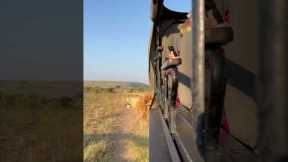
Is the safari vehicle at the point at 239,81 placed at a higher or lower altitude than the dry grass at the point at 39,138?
higher

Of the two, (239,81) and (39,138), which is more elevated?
(239,81)

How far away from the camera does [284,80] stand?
0.69 meters

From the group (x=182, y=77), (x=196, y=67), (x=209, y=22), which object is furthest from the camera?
(x=182, y=77)

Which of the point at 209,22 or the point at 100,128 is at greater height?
the point at 209,22

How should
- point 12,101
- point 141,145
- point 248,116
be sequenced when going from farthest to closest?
point 12,101 → point 141,145 → point 248,116

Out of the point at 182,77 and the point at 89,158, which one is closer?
the point at 182,77

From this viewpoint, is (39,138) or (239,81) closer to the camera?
(239,81)

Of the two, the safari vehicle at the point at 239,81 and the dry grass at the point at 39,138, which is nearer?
the safari vehicle at the point at 239,81

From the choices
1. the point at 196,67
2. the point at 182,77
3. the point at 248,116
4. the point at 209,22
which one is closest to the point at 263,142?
the point at 196,67

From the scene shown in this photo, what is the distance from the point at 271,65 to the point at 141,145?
1113 centimetres

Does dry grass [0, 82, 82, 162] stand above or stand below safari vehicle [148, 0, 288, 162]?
below

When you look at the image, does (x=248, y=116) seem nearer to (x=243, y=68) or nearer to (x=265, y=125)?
(x=243, y=68)

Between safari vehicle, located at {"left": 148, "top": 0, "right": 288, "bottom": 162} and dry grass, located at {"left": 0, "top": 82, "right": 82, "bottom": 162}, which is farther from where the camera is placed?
dry grass, located at {"left": 0, "top": 82, "right": 82, "bottom": 162}

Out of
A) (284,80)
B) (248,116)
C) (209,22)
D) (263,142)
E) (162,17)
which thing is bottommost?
(248,116)
